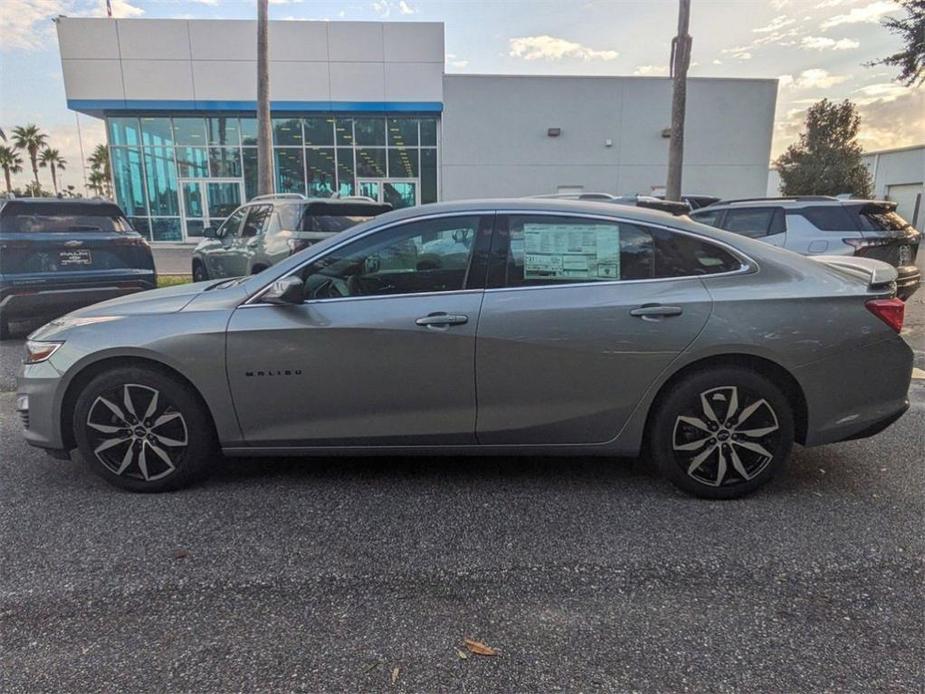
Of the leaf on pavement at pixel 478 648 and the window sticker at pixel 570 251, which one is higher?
the window sticker at pixel 570 251

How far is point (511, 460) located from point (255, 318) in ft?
5.88

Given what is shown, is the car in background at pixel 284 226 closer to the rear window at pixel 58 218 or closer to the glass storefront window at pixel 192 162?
the rear window at pixel 58 218

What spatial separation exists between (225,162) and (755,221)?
66.2ft

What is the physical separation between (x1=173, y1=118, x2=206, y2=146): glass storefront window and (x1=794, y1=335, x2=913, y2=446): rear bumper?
23814 millimetres

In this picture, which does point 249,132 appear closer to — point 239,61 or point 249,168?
point 249,168

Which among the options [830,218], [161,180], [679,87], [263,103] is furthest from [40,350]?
[161,180]

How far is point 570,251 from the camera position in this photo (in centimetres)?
326

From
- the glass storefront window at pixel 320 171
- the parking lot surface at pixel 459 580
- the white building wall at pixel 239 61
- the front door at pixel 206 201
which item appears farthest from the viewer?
the front door at pixel 206 201

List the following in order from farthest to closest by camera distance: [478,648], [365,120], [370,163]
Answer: [370,163] → [365,120] → [478,648]

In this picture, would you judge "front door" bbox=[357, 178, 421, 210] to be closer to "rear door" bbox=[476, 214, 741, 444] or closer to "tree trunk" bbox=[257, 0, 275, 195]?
"tree trunk" bbox=[257, 0, 275, 195]

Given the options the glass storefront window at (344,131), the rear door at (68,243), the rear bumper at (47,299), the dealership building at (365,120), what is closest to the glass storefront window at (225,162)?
the dealership building at (365,120)

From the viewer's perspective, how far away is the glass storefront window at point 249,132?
2220 centimetres

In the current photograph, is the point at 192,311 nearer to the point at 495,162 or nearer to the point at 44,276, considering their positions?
the point at 44,276

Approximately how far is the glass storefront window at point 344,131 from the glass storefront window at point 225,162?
12.7 feet
